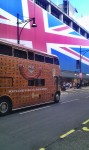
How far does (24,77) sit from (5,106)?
2.57m

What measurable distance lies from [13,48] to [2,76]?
1.88m

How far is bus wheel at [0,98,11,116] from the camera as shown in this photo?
45.4ft

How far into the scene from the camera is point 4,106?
46.1 feet

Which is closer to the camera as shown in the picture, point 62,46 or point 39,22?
point 39,22

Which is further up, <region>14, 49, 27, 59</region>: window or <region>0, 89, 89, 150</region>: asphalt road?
<region>14, 49, 27, 59</region>: window

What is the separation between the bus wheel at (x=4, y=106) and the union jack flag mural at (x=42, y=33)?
869 inches

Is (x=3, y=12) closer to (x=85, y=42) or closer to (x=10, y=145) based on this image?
(x=10, y=145)

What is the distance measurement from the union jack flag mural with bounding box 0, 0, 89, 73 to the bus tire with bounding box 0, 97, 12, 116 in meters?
22.0

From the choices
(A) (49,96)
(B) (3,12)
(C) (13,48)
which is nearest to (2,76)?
(C) (13,48)

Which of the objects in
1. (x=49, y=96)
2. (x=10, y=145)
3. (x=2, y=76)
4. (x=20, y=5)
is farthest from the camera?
(x=20, y=5)

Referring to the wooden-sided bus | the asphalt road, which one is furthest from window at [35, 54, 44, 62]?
the asphalt road

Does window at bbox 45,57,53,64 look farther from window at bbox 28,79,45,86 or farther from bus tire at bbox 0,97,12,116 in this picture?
bus tire at bbox 0,97,12,116

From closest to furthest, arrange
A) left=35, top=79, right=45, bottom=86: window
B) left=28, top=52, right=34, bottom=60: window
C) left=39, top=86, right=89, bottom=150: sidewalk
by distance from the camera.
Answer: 1. left=39, top=86, right=89, bottom=150: sidewalk
2. left=28, top=52, right=34, bottom=60: window
3. left=35, top=79, right=45, bottom=86: window

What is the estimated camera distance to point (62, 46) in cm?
5728
